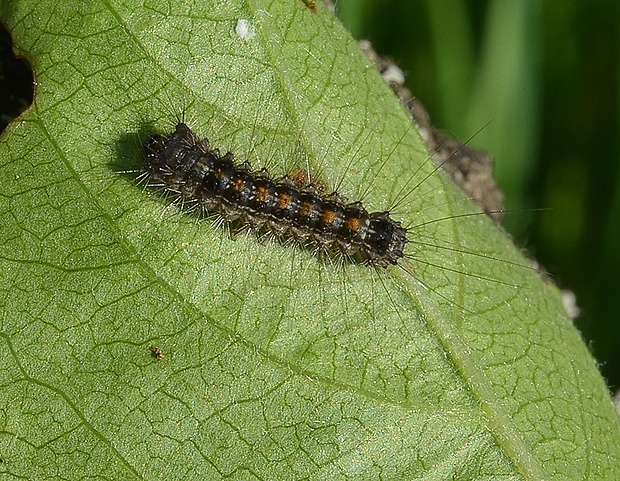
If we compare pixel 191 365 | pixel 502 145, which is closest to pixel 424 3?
pixel 502 145

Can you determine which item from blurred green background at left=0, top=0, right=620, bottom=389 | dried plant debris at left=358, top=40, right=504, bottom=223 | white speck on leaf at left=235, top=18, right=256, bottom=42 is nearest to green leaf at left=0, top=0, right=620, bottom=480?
white speck on leaf at left=235, top=18, right=256, bottom=42

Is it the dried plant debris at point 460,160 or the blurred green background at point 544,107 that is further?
the blurred green background at point 544,107

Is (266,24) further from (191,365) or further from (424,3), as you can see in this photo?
(424,3)

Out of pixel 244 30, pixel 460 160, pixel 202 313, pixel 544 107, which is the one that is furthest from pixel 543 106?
pixel 202 313

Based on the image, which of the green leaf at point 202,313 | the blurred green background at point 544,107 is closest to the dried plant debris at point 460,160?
the green leaf at point 202,313

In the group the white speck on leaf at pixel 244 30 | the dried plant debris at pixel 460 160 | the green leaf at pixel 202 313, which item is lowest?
the green leaf at pixel 202 313

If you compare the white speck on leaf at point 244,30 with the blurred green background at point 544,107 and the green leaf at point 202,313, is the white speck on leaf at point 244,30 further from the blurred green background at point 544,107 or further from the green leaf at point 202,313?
the blurred green background at point 544,107

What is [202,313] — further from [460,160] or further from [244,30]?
[460,160]

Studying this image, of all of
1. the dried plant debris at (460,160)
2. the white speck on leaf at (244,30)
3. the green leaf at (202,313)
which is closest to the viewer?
the green leaf at (202,313)

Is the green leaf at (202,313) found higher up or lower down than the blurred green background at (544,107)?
lower down
